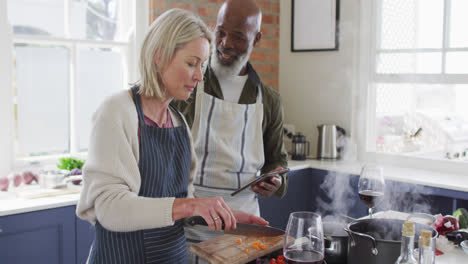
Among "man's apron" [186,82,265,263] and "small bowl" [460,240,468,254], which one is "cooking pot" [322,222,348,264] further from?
"man's apron" [186,82,265,263]

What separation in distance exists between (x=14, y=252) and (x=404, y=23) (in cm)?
308

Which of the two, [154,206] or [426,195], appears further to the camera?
[426,195]

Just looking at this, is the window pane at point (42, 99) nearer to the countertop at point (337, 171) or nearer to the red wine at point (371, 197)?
the countertop at point (337, 171)

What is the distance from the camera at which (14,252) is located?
7.52 feet

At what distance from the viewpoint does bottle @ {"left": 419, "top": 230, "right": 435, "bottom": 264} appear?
1012mm

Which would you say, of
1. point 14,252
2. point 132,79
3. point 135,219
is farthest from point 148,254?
point 132,79

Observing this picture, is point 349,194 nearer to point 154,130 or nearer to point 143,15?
point 143,15

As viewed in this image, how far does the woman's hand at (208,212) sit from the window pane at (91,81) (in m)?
2.05

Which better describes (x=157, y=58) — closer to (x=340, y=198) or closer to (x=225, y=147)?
(x=225, y=147)

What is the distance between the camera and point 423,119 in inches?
140

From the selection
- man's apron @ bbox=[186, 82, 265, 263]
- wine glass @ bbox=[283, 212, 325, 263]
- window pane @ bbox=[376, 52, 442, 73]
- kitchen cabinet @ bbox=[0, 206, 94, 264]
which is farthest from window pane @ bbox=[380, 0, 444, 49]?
wine glass @ bbox=[283, 212, 325, 263]

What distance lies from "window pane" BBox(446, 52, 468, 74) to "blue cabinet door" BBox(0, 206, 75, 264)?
8.97 ft

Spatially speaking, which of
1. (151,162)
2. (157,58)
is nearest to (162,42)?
(157,58)

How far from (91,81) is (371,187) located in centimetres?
225
